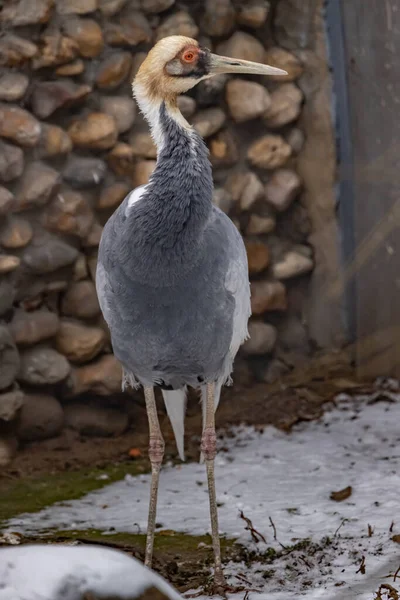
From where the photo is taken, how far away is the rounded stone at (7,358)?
15.0 ft

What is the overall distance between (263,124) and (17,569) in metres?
3.51

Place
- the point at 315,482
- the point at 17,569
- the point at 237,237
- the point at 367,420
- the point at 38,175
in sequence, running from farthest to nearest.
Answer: the point at 367,420 → the point at 38,175 → the point at 315,482 → the point at 237,237 → the point at 17,569

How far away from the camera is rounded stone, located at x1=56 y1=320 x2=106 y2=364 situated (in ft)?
15.8

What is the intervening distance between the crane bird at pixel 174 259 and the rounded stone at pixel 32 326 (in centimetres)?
129

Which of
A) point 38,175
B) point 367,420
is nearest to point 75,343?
point 38,175

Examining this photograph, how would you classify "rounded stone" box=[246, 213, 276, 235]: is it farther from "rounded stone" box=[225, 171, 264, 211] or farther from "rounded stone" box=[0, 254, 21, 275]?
"rounded stone" box=[0, 254, 21, 275]

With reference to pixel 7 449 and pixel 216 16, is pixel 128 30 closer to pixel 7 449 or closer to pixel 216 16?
pixel 216 16

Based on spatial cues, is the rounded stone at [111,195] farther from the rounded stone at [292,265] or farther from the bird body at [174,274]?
the bird body at [174,274]

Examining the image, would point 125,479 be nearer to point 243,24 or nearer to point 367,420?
point 367,420

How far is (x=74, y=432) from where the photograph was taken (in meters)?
4.88

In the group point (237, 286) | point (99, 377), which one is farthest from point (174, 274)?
point (99, 377)

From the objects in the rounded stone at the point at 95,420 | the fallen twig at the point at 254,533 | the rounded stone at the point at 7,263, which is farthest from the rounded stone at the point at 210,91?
the fallen twig at the point at 254,533

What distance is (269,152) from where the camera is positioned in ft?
17.5

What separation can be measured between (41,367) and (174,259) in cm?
174
